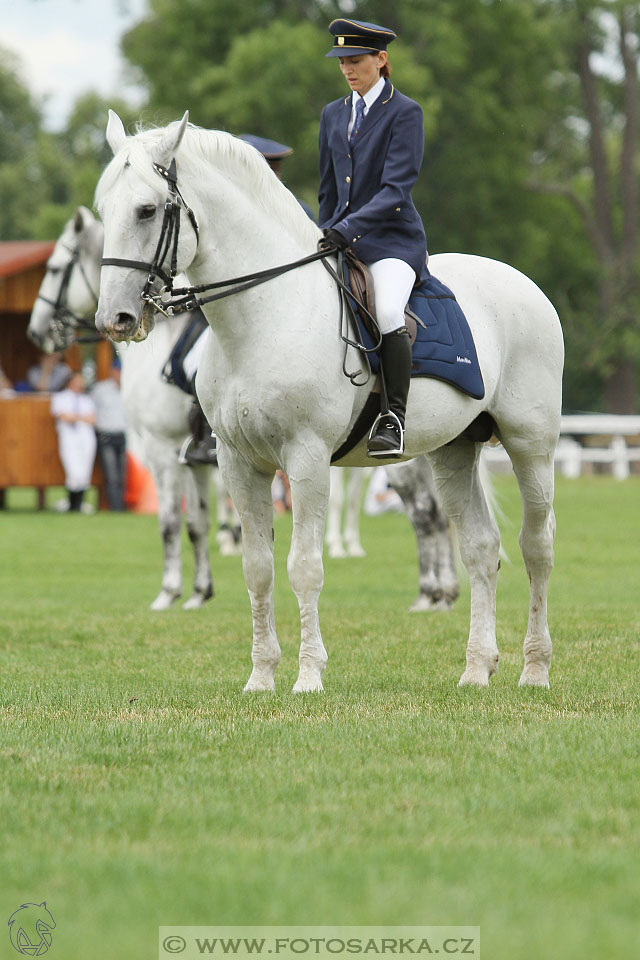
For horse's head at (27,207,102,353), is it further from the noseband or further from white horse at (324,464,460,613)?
the noseband

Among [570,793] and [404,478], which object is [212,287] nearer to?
[570,793]

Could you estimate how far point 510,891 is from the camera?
12.3 ft

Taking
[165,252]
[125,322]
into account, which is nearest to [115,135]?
[165,252]

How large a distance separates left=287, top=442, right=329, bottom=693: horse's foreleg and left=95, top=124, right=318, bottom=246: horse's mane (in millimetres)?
1216

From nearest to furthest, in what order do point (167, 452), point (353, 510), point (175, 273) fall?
point (175, 273)
point (167, 452)
point (353, 510)

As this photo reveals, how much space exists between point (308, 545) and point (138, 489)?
19.5 m

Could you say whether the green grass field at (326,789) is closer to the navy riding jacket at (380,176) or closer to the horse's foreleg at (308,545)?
the horse's foreleg at (308,545)

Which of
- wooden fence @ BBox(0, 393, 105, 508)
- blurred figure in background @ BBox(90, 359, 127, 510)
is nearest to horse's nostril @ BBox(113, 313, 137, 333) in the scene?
blurred figure in background @ BBox(90, 359, 127, 510)

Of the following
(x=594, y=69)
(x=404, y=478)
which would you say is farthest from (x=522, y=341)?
(x=594, y=69)

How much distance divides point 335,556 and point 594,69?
105 ft

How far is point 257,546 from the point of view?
7.09 meters

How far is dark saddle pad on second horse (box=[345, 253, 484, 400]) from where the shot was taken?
23.2ft

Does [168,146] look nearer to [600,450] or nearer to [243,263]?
[243,263]

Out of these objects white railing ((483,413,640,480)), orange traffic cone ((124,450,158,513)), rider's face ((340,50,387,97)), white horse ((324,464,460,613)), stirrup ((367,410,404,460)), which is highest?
rider's face ((340,50,387,97))
